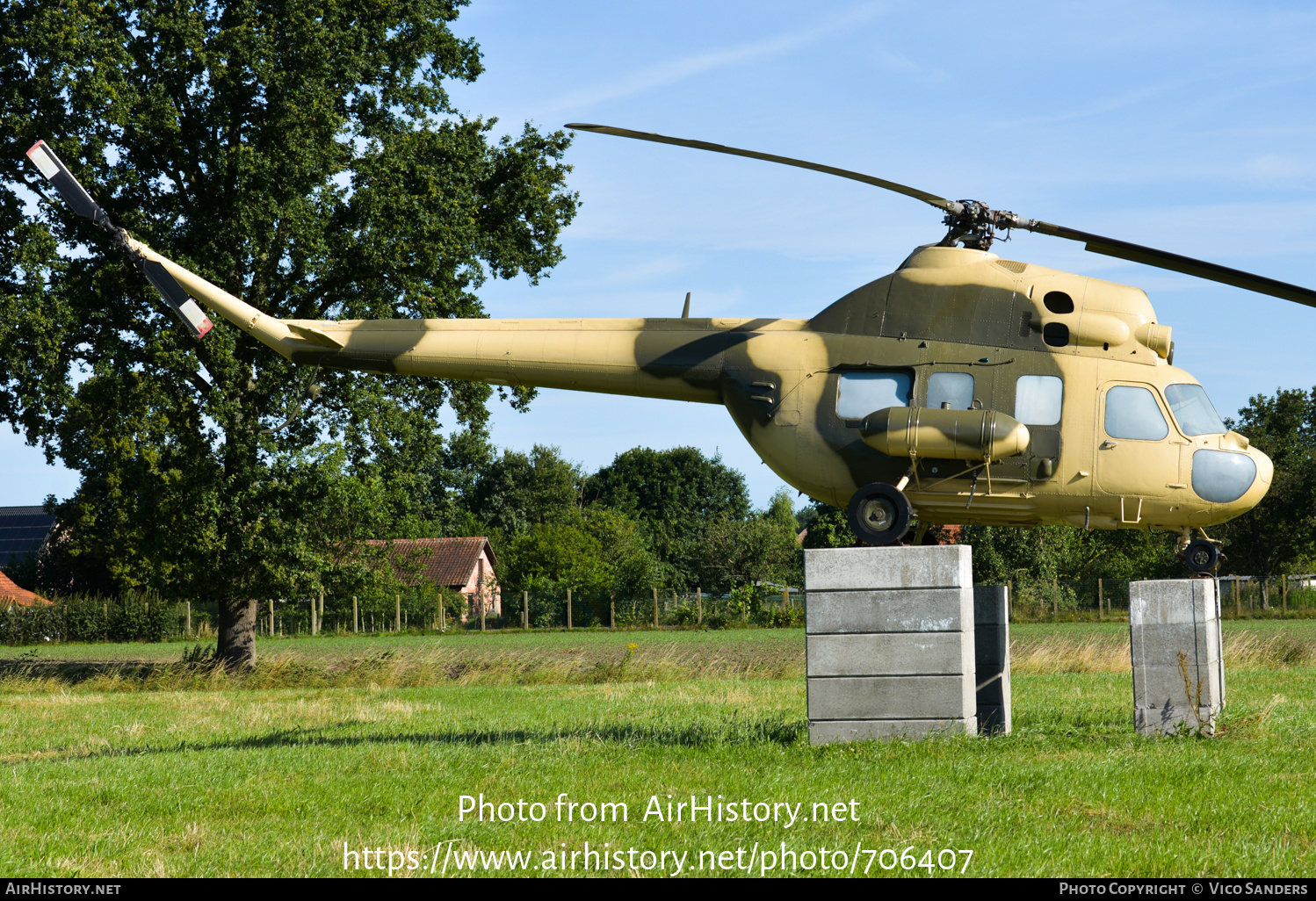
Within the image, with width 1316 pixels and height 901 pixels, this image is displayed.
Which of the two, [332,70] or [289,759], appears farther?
[332,70]

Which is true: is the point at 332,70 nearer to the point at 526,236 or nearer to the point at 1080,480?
the point at 526,236

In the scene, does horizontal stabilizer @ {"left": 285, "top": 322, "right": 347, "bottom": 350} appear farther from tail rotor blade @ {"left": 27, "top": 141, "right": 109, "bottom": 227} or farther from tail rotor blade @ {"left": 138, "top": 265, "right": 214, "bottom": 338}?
tail rotor blade @ {"left": 27, "top": 141, "right": 109, "bottom": 227}

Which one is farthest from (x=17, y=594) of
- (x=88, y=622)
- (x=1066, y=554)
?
(x=1066, y=554)

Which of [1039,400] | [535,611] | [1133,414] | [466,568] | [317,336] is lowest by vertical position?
[535,611]

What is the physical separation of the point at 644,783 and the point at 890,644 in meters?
2.72

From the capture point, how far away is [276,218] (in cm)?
2161

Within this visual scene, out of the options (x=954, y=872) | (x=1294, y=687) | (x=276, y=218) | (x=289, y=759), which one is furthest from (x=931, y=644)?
(x=276, y=218)

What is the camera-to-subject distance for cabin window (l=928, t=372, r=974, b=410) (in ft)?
34.7

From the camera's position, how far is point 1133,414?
412 inches

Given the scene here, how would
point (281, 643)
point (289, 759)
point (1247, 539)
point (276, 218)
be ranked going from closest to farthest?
point (289, 759)
point (276, 218)
point (281, 643)
point (1247, 539)

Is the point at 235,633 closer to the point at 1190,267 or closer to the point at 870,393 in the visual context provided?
the point at 870,393

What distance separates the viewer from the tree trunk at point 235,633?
78.9 ft
